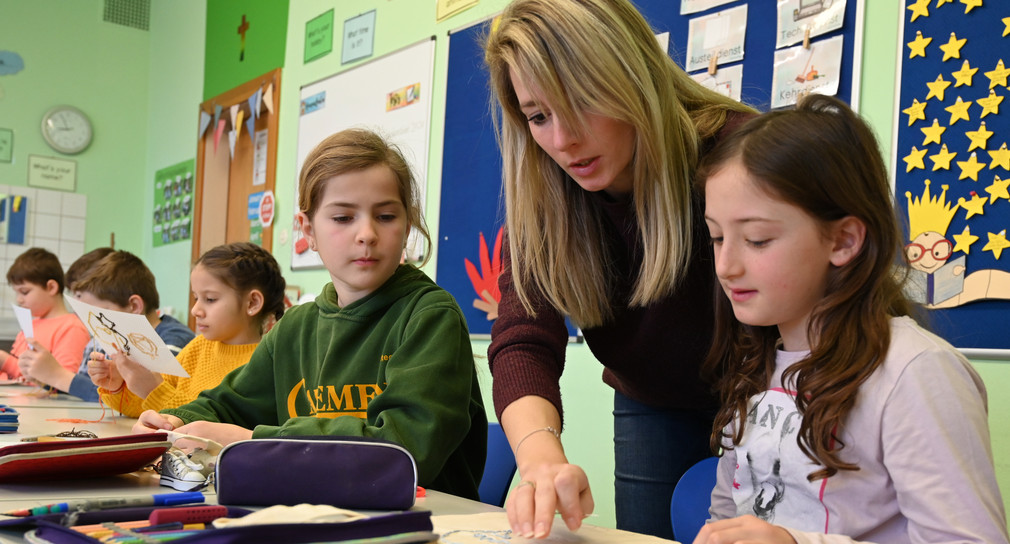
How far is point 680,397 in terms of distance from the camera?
4.19ft

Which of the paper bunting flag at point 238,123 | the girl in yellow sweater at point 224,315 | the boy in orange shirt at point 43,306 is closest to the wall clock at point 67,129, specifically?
the paper bunting flag at point 238,123

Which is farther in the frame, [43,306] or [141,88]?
[141,88]

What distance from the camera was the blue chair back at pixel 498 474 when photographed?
156 cm

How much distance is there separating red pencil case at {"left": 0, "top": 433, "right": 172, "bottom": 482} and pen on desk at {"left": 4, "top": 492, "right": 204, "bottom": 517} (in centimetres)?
13

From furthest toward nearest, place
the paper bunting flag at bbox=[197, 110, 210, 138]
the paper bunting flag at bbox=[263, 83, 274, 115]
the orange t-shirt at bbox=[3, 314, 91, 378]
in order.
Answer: the paper bunting flag at bbox=[197, 110, 210, 138], the paper bunting flag at bbox=[263, 83, 274, 115], the orange t-shirt at bbox=[3, 314, 91, 378]

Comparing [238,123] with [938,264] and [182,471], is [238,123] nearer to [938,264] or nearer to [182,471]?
[938,264]

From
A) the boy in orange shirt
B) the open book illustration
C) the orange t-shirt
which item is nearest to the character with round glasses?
the open book illustration

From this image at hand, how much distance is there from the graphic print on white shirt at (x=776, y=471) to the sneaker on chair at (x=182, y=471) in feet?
1.97

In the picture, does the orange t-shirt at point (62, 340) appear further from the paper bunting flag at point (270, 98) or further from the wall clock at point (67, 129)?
the wall clock at point (67, 129)

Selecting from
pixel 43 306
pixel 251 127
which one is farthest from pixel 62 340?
pixel 251 127

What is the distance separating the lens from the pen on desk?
762 millimetres

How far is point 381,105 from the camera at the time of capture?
10.8ft

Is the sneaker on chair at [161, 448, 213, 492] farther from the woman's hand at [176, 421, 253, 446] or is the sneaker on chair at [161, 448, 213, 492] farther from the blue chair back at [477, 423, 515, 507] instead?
the blue chair back at [477, 423, 515, 507]

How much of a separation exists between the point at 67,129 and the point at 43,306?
6.15ft
